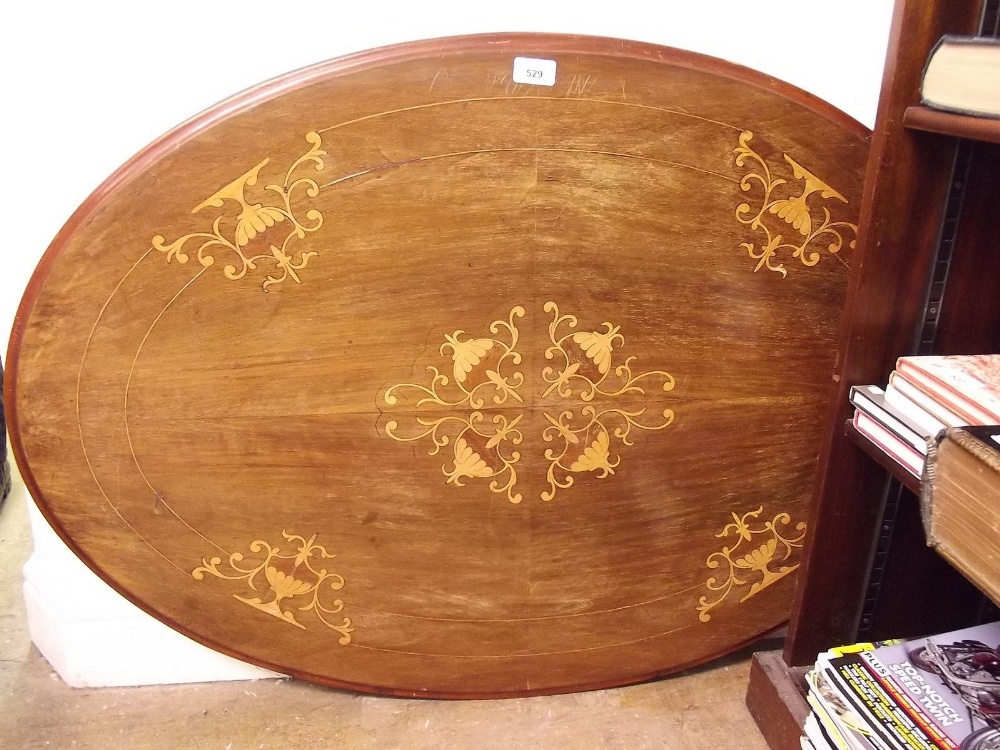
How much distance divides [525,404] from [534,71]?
46cm

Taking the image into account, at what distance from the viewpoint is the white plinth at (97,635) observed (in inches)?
53.4

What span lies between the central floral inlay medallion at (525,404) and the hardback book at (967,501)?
438 mm

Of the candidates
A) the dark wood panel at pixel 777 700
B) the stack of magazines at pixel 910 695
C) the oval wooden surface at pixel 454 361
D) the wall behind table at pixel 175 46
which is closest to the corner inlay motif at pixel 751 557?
the oval wooden surface at pixel 454 361

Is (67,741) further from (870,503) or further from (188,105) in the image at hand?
(870,503)

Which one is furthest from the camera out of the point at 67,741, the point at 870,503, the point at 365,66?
the point at 67,741

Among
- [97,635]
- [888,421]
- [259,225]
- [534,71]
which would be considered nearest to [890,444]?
[888,421]

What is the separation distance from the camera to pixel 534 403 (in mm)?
1229

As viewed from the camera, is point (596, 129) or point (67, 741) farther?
point (67, 741)

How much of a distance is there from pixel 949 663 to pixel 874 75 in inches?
33.1

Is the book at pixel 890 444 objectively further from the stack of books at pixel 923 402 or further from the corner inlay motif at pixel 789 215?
the corner inlay motif at pixel 789 215

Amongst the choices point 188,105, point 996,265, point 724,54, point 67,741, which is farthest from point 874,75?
point 67,741

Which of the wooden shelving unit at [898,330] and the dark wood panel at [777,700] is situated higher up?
the wooden shelving unit at [898,330]

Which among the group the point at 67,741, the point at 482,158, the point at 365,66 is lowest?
the point at 67,741

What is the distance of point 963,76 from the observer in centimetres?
91
